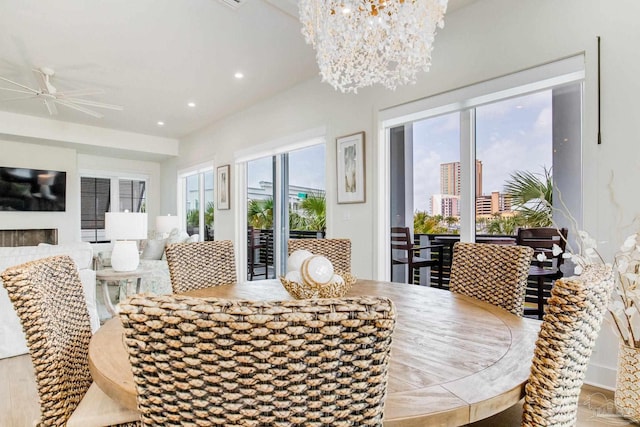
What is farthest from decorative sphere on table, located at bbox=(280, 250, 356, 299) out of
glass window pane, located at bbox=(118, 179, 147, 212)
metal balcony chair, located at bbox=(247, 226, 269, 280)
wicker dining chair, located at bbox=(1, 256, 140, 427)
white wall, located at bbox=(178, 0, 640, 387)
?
glass window pane, located at bbox=(118, 179, 147, 212)

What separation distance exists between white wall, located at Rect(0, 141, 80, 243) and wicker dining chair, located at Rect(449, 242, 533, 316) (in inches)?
269

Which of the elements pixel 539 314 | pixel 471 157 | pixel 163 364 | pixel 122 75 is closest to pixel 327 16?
pixel 471 157

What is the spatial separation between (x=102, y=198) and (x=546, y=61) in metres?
7.85

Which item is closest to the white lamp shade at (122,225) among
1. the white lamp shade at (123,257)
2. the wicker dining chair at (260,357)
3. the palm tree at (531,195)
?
the white lamp shade at (123,257)

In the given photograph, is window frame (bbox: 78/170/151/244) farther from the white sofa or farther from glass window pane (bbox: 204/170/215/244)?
the white sofa

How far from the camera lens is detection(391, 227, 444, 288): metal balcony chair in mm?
3211

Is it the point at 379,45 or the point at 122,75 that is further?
the point at 122,75

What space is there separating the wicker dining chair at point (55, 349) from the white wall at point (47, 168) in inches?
242

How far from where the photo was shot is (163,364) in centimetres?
51

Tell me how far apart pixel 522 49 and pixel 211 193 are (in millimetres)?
5182

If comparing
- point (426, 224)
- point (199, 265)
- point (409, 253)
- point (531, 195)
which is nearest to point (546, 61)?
point (531, 195)

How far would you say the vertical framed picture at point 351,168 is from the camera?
11.5 feet

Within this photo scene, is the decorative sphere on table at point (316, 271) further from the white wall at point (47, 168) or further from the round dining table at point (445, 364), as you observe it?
the white wall at point (47, 168)

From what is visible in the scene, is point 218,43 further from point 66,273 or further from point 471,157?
point 66,273
